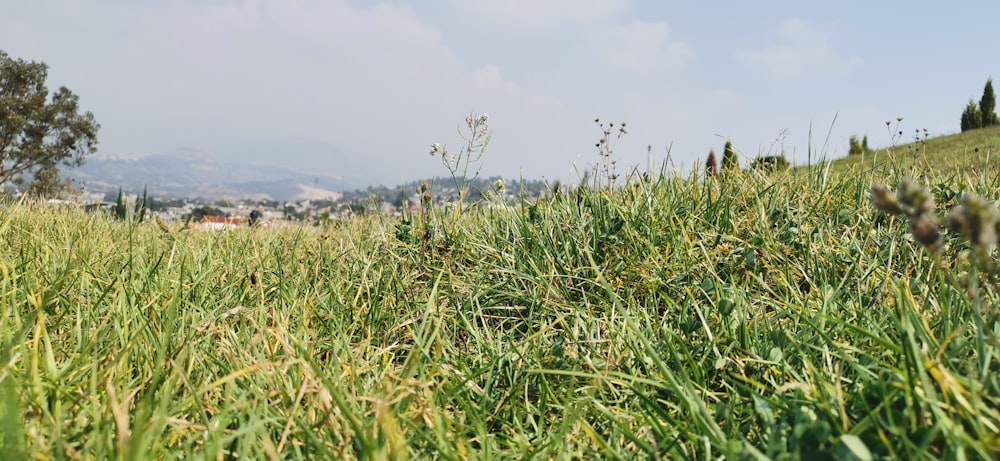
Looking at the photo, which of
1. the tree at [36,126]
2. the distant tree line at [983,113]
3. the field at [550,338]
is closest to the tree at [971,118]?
the distant tree line at [983,113]

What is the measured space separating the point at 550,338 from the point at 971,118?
1853 inches

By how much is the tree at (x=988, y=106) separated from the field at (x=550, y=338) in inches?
1733

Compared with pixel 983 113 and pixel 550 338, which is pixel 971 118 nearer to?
pixel 983 113

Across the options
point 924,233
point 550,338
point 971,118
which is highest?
point 971,118

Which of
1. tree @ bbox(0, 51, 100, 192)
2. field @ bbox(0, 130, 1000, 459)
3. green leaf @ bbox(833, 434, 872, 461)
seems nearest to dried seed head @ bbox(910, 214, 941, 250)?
field @ bbox(0, 130, 1000, 459)

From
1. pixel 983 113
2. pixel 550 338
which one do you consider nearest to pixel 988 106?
pixel 983 113

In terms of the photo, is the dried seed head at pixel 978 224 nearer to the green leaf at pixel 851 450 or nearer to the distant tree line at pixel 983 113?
the green leaf at pixel 851 450

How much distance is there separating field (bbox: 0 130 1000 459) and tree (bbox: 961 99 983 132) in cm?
4350

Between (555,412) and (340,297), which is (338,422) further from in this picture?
(340,297)

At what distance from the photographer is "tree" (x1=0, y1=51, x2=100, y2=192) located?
3784 centimetres

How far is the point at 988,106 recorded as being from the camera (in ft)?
123

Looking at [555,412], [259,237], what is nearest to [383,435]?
[555,412]

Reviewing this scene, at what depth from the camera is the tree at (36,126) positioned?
37844 millimetres

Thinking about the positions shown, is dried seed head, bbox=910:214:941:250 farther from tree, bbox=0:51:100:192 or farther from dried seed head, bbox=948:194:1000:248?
tree, bbox=0:51:100:192
